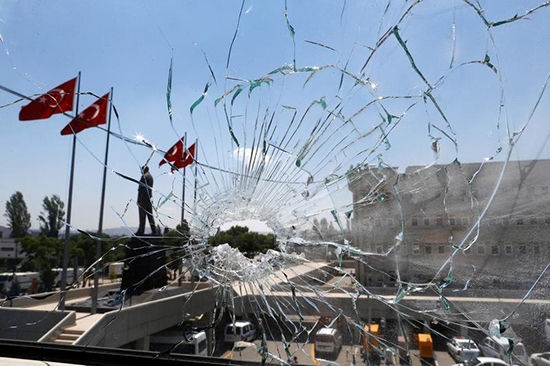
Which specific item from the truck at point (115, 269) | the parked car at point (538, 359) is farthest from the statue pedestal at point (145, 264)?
the parked car at point (538, 359)

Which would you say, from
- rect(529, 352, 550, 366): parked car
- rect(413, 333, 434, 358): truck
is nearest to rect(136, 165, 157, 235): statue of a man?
rect(413, 333, 434, 358): truck

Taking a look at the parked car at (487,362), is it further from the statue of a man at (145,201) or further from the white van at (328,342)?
the statue of a man at (145,201)

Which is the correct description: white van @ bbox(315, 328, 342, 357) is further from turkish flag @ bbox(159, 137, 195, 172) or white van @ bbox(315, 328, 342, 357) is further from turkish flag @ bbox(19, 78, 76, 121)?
turkish flag @ bbox(19, 78, 76, 121)

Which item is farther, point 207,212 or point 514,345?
point 207,212

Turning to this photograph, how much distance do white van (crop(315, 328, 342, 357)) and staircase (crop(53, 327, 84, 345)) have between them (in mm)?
913

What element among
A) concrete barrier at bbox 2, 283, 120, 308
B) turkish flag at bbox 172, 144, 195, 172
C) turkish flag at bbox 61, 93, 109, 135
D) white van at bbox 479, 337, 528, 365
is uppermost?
turkish flag at bbox 61, 93, 109, 135

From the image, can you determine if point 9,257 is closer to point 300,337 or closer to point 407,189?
point 300,337

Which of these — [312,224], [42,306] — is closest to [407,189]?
[312,224]

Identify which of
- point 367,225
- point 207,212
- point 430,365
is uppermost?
point 207,212

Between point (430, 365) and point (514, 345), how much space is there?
223mm

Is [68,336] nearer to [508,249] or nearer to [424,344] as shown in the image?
[424,344]

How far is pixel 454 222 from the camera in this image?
3.79 feet

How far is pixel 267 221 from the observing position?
157cm

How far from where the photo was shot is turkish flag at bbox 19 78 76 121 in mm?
1631
